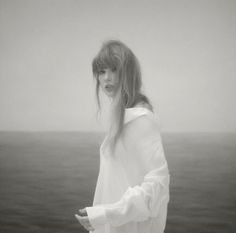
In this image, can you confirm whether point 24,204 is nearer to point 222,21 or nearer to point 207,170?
point 207,170

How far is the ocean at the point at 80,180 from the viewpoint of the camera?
2678 millimetres

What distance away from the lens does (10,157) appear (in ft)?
9.77

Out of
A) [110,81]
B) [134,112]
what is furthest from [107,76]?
[134,112]

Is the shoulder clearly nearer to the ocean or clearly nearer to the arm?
the arm

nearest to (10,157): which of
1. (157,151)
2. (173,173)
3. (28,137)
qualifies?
(28,137)

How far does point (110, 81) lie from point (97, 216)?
560mm

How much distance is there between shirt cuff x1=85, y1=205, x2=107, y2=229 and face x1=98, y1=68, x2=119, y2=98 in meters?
0.48

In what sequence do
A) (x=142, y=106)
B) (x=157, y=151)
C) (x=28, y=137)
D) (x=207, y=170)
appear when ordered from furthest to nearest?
(x=28, y=137)
(x=207, y=170)
(x=142, y=106)
(x=157, y=151)

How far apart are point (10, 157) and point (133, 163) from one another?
1809 millimetres

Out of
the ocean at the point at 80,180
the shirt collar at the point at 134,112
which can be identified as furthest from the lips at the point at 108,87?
the ocean at the point at 80,180

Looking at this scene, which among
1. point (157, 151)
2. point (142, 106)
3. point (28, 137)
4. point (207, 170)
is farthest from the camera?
point (28, 137)

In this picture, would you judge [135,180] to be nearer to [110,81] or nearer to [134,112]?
[134,112]

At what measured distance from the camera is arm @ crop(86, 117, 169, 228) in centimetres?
126

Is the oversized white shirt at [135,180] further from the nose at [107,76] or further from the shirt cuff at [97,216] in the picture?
the nose at [107,76]
